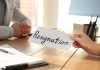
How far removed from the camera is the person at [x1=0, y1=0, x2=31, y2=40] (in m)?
1.49

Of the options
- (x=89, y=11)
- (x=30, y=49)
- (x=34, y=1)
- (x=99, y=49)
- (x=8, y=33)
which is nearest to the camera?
(x=99, y=49)

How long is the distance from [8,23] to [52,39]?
886mm

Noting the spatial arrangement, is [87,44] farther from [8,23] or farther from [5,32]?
[8,23]

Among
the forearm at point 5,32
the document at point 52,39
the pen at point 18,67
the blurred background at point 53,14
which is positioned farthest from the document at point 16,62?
the blurred background at point 53,14

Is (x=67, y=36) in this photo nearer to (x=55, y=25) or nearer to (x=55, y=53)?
(x=55, y=53)

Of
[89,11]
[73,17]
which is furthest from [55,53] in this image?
[73,17]

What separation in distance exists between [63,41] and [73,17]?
3.95 ft

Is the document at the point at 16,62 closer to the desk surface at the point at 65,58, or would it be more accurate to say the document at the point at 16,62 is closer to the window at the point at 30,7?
the desk surface at the point at 65,58

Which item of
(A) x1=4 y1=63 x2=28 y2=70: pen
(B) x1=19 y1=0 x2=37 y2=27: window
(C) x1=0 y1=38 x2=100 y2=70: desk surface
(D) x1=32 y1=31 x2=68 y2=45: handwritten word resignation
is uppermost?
(B) x1=19 y1=0 x2=37 y2=27: window

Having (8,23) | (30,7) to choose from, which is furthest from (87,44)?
(30,7)

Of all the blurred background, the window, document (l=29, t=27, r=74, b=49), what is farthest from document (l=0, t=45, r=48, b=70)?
the window

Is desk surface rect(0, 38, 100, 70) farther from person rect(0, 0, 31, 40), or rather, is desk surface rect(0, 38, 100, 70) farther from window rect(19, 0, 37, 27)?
window rect(19, 0, 37, 27)

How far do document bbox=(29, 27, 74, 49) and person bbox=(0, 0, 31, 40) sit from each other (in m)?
0.39

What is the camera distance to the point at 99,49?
1.05 metres
